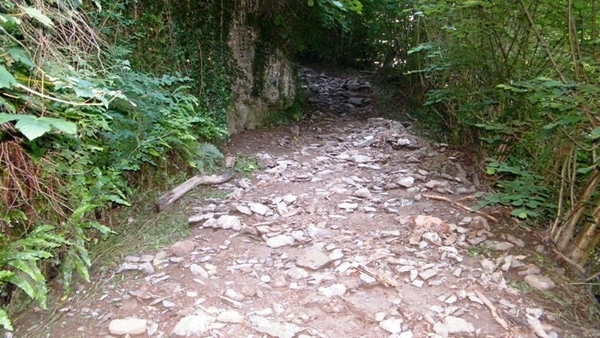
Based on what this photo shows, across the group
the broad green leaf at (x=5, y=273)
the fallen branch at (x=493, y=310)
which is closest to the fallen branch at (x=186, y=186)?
the broad green leaf at (x=5, y=273)

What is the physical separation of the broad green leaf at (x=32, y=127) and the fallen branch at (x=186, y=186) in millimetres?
2096

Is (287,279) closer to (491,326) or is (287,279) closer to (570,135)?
(491,326)

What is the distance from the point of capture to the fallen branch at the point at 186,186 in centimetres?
367

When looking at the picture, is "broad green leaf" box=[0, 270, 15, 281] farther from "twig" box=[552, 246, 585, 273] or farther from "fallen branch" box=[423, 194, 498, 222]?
"twig" box=[552, 246, 585, 273]

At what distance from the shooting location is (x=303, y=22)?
22.9ft

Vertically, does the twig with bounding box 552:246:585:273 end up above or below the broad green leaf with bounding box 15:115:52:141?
below

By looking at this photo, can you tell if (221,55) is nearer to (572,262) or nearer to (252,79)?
(252,79)

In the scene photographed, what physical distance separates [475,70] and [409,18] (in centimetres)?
346

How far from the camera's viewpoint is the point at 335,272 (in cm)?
288

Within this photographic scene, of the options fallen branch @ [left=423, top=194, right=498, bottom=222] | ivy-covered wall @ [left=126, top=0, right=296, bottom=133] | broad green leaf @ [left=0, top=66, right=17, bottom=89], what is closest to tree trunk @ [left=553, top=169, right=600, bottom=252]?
fallen branch @ [left=423, top=194, right=498, bottom=222]

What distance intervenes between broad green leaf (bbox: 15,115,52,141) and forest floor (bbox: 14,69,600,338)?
132 centimetres

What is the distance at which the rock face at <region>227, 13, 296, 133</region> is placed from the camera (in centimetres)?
588

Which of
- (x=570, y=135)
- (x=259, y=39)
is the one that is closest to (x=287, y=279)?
(x=570, y=135)

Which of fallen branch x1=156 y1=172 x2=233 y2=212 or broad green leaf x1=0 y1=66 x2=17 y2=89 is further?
fallen branch x1=156 y1=172 x2=233 y2=212
